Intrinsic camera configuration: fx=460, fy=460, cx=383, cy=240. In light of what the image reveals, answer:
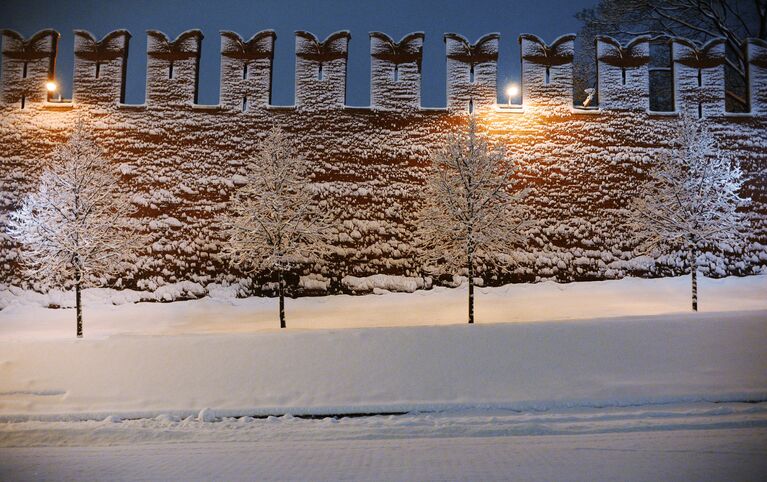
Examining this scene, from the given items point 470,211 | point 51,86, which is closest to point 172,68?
point 51,86

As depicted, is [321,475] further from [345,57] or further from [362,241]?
[345,57]

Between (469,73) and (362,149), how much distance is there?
11.1 feet

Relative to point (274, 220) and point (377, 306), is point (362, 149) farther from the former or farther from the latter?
point (377, 306)

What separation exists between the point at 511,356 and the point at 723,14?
14851 millimetres

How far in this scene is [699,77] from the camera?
39.3 ft

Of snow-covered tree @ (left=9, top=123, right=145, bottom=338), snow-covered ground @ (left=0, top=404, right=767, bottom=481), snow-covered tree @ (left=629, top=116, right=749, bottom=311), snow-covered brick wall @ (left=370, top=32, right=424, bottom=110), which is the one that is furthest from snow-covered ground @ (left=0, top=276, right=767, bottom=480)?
snow-covered brick wall @ (left=370, top=32, right=424, bottom=110)

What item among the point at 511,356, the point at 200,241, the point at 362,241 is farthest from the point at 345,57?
the point at 511,356

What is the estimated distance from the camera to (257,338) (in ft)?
24.2

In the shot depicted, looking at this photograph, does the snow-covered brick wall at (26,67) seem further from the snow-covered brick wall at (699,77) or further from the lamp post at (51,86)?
the snow-covered brick wall at (699,77)

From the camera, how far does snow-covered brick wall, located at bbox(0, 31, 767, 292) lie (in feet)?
37.9

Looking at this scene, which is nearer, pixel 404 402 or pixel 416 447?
Answer: pixel 416 447

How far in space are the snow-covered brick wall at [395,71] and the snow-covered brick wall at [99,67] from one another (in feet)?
21.0

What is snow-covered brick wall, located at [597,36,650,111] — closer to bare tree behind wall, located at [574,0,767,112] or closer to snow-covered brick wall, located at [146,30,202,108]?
bare tree behind wall, located at [574,0,767,112]

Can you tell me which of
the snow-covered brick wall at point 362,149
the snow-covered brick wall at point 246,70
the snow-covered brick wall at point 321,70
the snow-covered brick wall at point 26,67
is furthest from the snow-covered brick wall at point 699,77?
the snow-covered brick wall at point 26,67
